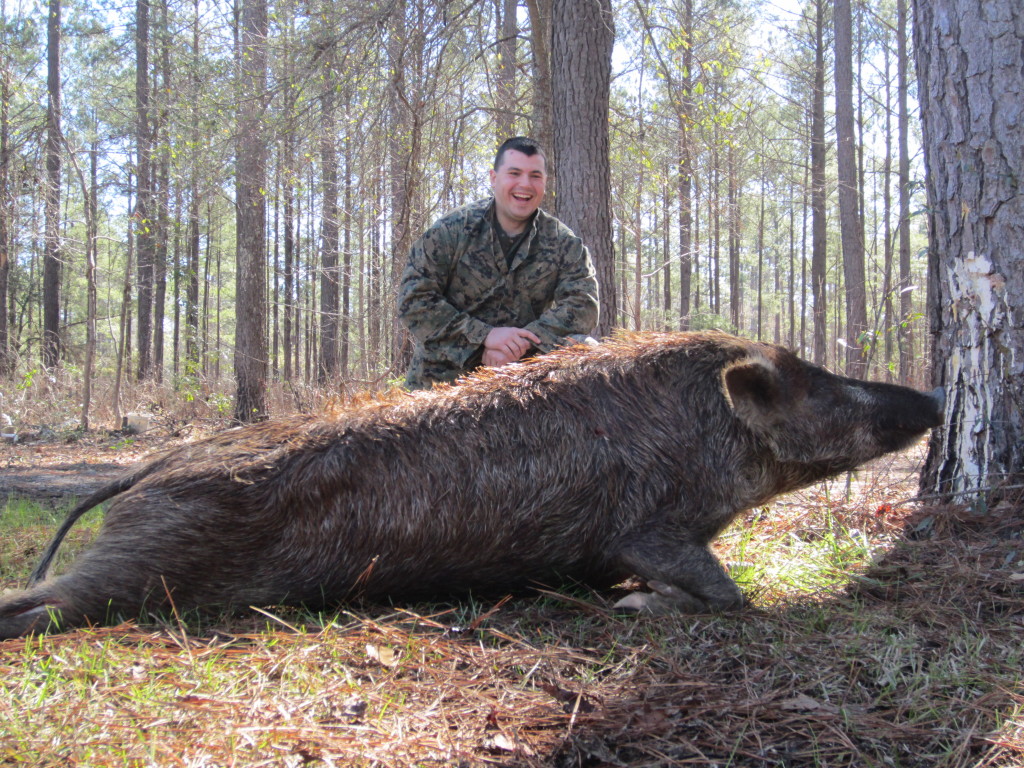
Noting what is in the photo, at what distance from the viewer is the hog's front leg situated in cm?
312

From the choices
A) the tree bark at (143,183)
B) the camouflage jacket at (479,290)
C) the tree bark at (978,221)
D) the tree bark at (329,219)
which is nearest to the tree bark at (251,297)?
the tree bark at (329,219)

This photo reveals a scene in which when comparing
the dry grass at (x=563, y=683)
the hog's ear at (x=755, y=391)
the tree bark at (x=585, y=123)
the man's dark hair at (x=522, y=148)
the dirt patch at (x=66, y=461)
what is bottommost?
the dry grass at (x=563, y=683)

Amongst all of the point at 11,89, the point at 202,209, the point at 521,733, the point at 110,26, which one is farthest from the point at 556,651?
the point at 110,26

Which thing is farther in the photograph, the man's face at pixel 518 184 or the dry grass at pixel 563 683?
the man's face at pixel 518 184

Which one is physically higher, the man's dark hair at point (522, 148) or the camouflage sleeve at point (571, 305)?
the man's dark hair at point (522, 148)

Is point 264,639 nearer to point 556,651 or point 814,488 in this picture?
point 556,651

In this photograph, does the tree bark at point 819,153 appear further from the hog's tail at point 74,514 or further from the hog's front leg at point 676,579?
the hog's tail at point 74,514

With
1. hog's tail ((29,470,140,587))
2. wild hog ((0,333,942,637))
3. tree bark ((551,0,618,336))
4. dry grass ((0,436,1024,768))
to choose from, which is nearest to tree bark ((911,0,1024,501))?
dry grass ((0,436,1024,768))

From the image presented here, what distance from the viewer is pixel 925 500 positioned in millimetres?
4258

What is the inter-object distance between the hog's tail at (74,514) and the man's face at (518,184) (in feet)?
10.2

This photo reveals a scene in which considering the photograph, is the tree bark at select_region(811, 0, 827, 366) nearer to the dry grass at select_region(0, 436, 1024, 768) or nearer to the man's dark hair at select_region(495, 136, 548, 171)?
the man's dark hair at select_region(495, 136, 548, 171)

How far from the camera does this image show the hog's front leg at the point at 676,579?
3.12m

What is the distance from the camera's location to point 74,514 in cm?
326

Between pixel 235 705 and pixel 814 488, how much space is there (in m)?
4.89
